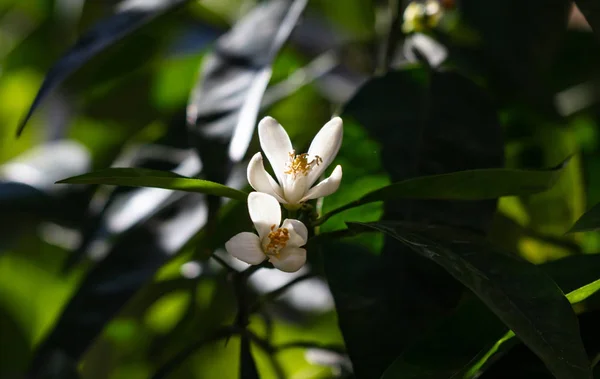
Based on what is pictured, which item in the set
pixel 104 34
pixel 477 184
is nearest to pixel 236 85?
pixel 104 34

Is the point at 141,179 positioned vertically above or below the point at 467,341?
above

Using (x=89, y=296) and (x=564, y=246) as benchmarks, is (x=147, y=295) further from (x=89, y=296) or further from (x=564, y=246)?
(x=564, y=246)

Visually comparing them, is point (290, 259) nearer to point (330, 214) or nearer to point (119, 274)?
point (330, 214)

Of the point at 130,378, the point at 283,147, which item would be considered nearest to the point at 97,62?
the point at 130,378

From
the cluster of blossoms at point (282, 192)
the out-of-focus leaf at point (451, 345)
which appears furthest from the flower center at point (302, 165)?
the out-of-focus leaf at point (451, 345)

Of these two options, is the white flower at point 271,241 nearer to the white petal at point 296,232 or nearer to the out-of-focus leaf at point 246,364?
the white petal at point 296,232

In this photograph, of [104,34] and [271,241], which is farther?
[104,34]

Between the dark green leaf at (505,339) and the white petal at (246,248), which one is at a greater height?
the white petal at (246,248)

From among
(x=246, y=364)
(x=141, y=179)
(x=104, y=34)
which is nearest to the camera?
(x=141, y=179)
